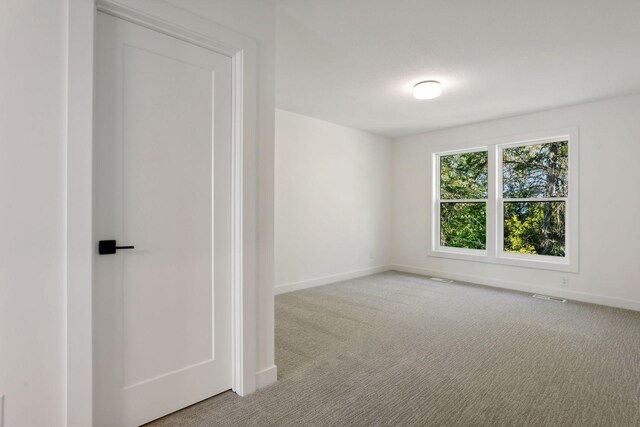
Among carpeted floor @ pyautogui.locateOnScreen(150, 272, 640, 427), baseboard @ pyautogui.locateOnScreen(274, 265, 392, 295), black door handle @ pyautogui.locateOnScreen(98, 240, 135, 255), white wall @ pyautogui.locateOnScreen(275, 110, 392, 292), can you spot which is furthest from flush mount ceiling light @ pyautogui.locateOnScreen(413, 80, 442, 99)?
black door handle @ pyautogui.locateOnScreen(98, 240, 135, 255)

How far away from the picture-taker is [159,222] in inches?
71.2

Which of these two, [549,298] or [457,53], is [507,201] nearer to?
[549,298]

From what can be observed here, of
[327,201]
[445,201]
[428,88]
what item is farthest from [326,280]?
[428,88]

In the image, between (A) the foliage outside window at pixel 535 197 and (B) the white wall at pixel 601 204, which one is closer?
(B) the white wall at pixel 601 204

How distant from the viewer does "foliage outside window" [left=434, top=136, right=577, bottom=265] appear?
452cm

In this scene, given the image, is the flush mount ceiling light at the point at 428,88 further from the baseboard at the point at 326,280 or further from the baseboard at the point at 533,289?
the baseboard at the point at 533,289

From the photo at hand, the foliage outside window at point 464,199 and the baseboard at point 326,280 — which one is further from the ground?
the foliage outside window at point 464,199

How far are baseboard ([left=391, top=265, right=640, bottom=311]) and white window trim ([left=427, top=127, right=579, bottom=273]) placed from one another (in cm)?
29

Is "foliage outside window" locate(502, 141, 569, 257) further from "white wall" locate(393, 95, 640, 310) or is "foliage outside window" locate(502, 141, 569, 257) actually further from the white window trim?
"white wall" locate(393, 95, 640, 310)

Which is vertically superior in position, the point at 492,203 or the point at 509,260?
the point at 492,203

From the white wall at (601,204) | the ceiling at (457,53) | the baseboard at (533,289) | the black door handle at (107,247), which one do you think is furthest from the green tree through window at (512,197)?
the black door handle at (107,247)
